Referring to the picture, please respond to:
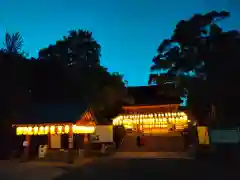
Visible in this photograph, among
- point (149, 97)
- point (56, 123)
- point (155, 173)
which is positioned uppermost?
point (149, 97)

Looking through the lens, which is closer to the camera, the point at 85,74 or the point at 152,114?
the point at 85,74

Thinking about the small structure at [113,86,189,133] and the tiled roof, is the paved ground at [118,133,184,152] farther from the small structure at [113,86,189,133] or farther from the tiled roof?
the tiled roof

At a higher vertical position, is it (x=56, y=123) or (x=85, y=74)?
(x=85, y=74)

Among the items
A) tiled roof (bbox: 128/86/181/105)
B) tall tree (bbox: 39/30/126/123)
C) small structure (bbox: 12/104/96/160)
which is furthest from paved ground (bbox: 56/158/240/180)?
tiled roof (bbox: 128/86/181/105)

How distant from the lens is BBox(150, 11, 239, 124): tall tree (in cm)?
1997

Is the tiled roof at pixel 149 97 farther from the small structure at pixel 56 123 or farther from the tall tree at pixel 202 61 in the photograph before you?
the small structure at pixel 56 123

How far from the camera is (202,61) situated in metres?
27.1

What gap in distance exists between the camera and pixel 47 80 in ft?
100

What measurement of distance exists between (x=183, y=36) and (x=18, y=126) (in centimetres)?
2039

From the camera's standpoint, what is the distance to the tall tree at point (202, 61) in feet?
65.5

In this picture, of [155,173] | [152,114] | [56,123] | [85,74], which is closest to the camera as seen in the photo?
[155,173]

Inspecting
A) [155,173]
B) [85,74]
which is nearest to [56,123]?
[155,173]

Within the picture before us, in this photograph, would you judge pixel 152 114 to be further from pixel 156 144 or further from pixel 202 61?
pixel 202 61

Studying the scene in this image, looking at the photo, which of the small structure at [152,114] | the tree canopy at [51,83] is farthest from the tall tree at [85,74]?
→ the small structure at [152,114]
